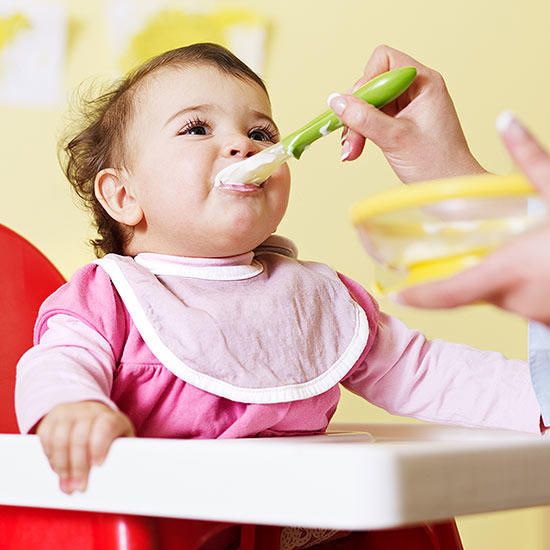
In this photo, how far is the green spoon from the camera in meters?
0.89

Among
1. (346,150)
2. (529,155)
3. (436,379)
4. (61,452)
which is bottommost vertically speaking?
(436,379)

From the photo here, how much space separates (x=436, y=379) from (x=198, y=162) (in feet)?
0.99

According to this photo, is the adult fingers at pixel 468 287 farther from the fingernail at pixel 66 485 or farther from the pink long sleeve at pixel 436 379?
the pink long sleeve at pixel 436 379

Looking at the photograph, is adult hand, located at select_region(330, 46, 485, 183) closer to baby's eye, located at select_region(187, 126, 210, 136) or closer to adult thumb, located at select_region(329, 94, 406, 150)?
adult thumb, located at select_region(329, 94, 406, 150)

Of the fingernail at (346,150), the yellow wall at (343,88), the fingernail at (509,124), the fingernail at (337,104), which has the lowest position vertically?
the yellow wall at (343,88)

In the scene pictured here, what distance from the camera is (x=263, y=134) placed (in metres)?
1.00

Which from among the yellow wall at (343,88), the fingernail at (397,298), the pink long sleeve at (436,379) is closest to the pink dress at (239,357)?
the pink long sleeve at (436,379)

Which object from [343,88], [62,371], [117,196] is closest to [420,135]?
[117,196]

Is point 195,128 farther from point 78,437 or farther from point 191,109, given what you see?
point 78,437

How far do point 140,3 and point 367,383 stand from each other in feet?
3.67

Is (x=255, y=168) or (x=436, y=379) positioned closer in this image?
(x=255, y=168)

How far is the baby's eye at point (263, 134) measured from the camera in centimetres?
99

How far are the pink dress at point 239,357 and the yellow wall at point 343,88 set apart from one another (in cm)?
92

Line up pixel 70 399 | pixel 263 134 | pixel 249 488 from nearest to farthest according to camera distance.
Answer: pixel 249 488 → pixel 70 399 → pixel 263 134
